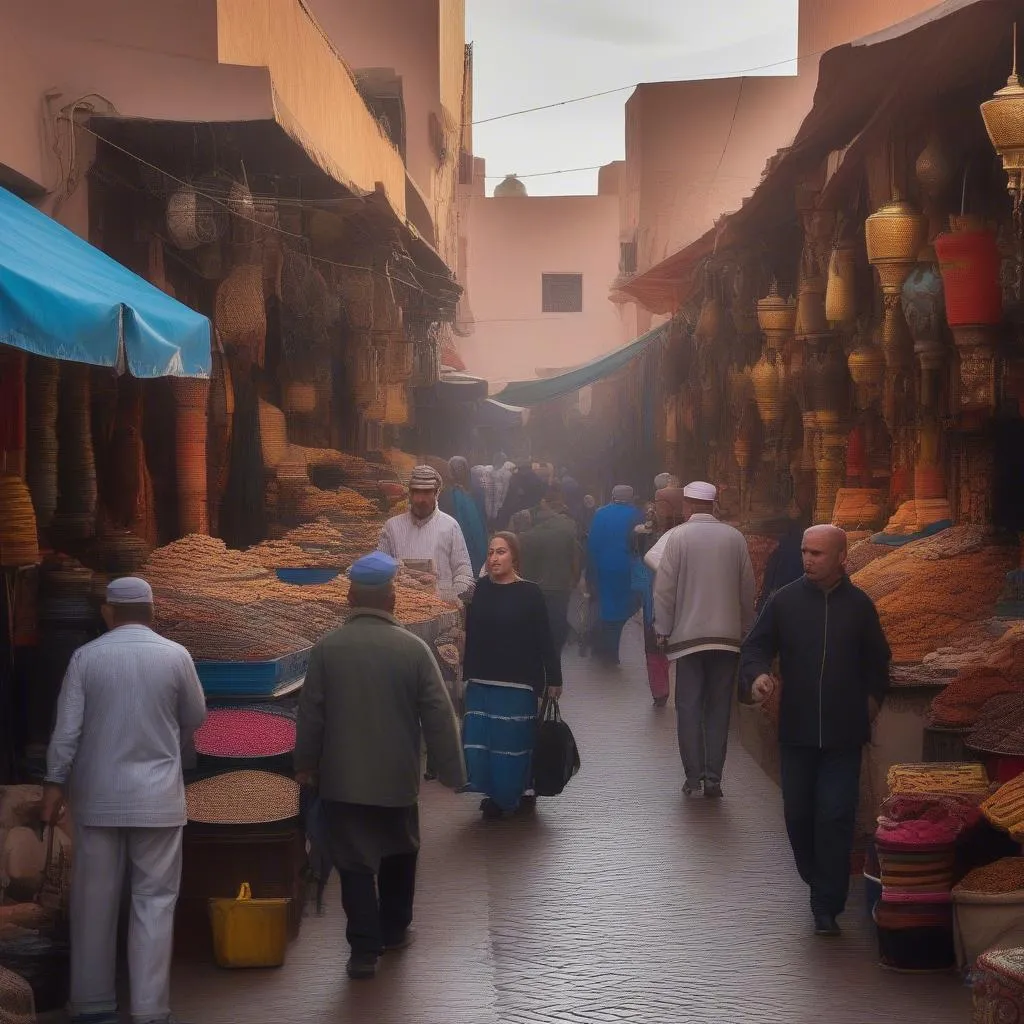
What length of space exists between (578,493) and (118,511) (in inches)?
500

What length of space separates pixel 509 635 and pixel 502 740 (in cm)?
55

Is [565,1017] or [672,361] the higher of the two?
[672,361]

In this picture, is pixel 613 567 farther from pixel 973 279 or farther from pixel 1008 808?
pixel 1008 808

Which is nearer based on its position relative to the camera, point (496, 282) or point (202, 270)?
point (202, 270)

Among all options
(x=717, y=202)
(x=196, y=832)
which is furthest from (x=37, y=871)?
(x=717, y=202)

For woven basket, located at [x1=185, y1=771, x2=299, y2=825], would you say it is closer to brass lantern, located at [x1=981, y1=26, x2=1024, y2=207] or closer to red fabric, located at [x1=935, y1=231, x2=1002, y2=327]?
brass lantern, located at [x1=981, y1=26, x2=1024, y2=207]

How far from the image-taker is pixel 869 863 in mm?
7094

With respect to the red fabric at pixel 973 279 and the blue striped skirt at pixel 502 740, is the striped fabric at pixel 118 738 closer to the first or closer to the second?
the blue striped skirt at pixel 502 740

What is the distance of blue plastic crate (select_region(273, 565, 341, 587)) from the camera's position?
1105cm

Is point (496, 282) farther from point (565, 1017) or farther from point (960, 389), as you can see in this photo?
point (565, 1017)

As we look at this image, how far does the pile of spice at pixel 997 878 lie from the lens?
611 cm

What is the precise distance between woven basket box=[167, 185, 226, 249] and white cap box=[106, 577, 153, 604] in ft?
17.5

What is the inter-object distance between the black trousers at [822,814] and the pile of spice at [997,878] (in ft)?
2.26

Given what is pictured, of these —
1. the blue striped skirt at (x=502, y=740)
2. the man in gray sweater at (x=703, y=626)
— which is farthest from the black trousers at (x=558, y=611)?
the blue striped skirt at (x=502, y=740)
